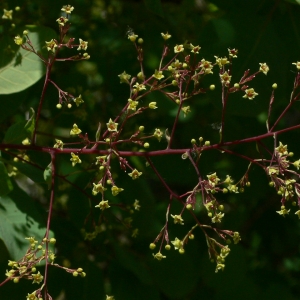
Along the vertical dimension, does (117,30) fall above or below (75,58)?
below

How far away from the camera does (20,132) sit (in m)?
1.67

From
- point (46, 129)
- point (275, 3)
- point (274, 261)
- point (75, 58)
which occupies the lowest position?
point (274, 261)

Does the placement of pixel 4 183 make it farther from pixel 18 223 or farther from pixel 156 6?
pixel 156 6

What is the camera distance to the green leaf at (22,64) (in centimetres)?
191

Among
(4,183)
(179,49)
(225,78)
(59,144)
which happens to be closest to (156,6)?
(179,49)

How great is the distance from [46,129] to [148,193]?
1.91ft

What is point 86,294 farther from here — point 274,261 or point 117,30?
point 117,30

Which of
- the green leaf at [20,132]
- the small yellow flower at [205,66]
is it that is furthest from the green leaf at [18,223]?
the small yellow flower at [205,66]

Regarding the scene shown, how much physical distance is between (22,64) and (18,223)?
1.74ft

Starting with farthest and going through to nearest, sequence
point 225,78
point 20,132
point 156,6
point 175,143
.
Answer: point 175,143 < point 156,6 < point 20,132 < point 225,78

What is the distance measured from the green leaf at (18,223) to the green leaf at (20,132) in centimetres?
26

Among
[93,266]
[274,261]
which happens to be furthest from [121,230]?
[274,261]

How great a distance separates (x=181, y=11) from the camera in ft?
8.37

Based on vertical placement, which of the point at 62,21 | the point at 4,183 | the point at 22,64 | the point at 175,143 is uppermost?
the point at 62,21
